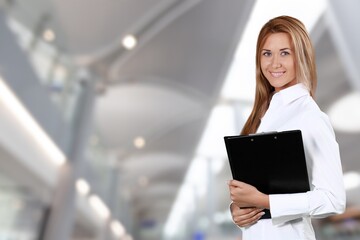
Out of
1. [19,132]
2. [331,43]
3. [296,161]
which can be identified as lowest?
[296,161]

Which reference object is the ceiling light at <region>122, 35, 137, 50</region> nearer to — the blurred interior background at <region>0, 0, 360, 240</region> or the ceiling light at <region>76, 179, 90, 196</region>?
the blurred interior background at <region>0, 0, 360, 240</region>

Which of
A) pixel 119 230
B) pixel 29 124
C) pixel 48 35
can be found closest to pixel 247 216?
pixel 29 124

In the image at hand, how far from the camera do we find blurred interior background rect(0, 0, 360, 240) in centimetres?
541

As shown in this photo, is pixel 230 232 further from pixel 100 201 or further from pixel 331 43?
pixel 331 43

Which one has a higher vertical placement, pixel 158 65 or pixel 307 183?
pixel 158 65

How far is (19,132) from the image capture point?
6.09 m

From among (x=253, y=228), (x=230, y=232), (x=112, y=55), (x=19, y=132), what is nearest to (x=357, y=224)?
(x=230, y=232)

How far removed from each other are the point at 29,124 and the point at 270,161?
21.5 feet

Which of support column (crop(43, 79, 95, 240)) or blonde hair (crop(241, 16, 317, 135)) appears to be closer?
blonde hair (crop(241, 16, 317, 135))


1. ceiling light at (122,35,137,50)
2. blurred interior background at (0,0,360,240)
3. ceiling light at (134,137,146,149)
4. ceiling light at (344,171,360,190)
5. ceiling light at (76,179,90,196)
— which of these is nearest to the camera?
blurred interior background at (0,0,360,240)

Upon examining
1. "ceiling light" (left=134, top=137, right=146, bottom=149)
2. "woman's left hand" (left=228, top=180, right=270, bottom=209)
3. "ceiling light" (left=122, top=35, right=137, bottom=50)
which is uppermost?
"ceiling light" (left=134, top=137, right=146, bottom=149)

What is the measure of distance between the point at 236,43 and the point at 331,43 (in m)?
2.27

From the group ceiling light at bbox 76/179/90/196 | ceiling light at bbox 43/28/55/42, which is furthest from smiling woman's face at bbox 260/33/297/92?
ceiling light at bbox 76/179/90/196

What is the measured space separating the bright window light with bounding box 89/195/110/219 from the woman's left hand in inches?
474
